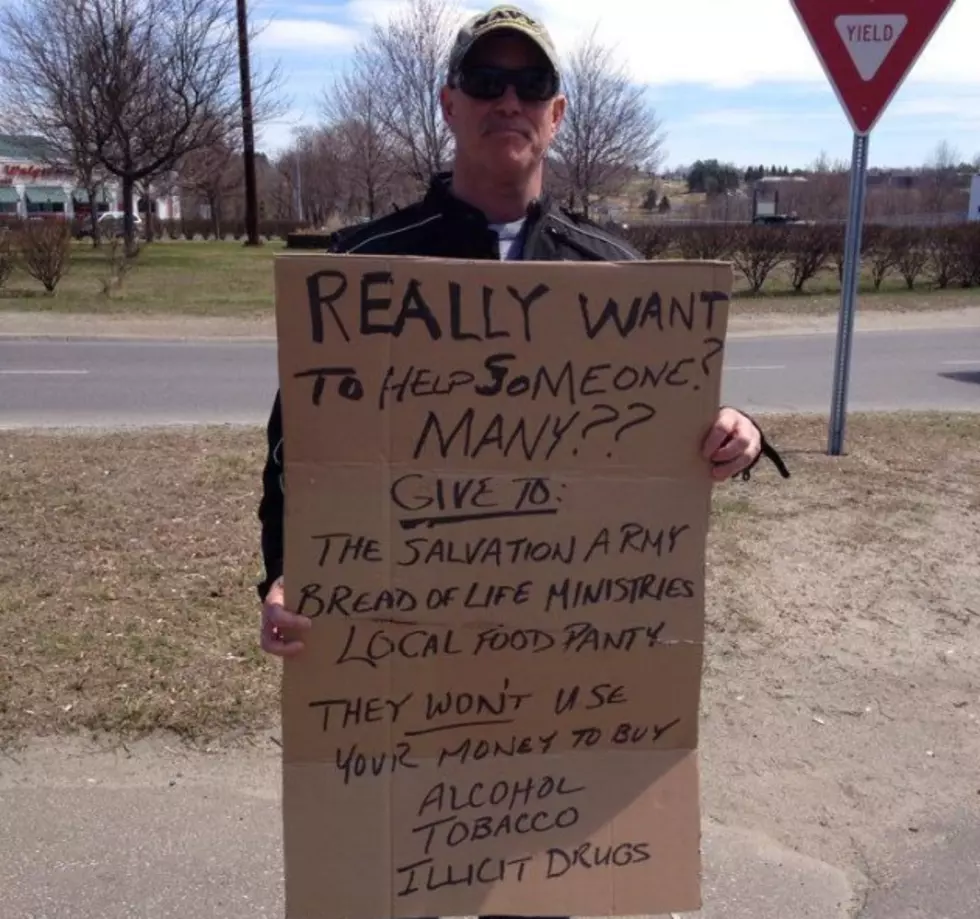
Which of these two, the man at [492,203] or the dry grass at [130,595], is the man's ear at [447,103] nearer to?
the man at [492,203]

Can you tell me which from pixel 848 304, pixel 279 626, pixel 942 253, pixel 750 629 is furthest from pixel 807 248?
pixel 279 626

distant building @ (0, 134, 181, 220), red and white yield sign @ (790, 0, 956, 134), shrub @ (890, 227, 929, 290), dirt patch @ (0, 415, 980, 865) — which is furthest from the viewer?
distant building @ (0, 134, 181, 220)

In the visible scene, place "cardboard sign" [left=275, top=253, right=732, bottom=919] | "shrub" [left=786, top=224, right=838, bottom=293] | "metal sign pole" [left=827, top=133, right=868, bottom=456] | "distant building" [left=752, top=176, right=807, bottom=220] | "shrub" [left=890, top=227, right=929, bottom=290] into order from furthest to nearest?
"distant building" [left=752, top=176, right=807, bottom=220] → "shrub" [left=890, top=227, right=929, bottom=290] → "shrub" [left=786, top=224, right=838, bottom=293] → "metal sign pole" [left=827, top=133, right=868, bottom=456] → "cardboard sign" [left=275, top=253, right=732, bottom=919]

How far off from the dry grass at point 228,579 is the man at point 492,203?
5.52ft

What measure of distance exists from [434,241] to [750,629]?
104 inches

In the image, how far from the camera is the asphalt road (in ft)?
31.2

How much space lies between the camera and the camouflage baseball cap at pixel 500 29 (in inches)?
73.9

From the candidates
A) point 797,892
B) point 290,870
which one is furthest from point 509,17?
point 797,892

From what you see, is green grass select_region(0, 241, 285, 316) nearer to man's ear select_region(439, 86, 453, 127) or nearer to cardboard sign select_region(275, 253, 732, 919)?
man's ear select_region(439, 86, 453, 127)

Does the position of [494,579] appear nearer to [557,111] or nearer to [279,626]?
[279,626]

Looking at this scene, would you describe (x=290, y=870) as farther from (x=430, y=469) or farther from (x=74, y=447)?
(x=74, y=447)

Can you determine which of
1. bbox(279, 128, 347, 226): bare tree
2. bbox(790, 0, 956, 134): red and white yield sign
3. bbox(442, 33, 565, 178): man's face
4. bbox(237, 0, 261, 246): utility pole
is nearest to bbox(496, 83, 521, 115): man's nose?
bbox(442, 33, 565, 178): man's face

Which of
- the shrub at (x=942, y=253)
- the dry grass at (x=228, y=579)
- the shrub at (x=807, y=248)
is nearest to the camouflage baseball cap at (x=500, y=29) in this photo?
the dry grass at (x=228, y=579)

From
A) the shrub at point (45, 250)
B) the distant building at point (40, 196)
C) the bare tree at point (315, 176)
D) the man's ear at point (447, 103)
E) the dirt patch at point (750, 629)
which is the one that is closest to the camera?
the man's ear at point (447, 103)
